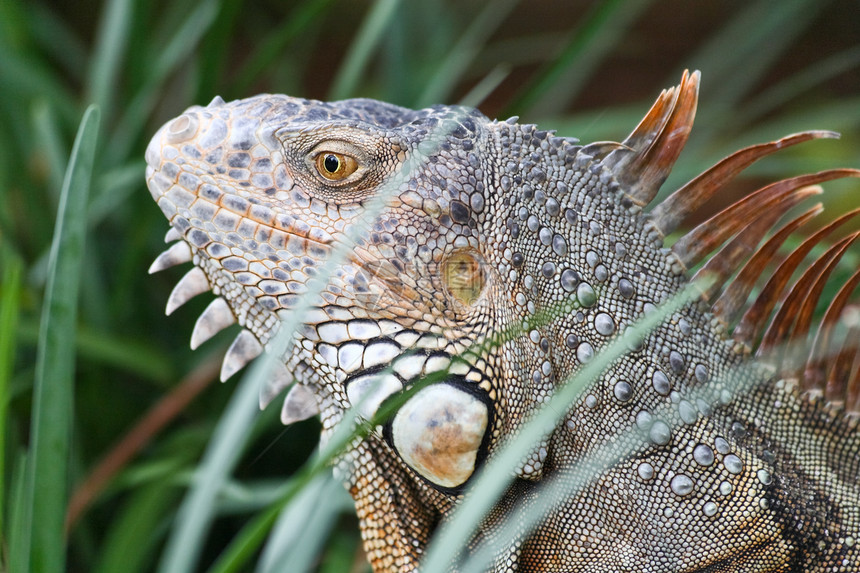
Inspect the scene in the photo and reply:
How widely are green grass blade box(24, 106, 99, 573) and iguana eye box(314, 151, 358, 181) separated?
0.41 metres

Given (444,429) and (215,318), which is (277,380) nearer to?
(215,318)

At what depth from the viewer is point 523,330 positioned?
4.50ft

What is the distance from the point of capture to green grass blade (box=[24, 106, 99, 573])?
133 cm

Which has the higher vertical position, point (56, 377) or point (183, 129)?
point (183, 129)

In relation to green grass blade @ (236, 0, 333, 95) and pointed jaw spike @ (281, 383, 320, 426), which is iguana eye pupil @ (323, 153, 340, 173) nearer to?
pointed jaw spike @ (281, 383, 320, 426)

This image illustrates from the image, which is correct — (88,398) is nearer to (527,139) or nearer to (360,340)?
(360,340)

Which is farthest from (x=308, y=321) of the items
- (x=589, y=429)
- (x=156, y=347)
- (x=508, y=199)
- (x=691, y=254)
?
(x=156, y=347)

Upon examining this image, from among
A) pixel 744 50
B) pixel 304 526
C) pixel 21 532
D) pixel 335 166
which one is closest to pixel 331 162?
pixel 335 166

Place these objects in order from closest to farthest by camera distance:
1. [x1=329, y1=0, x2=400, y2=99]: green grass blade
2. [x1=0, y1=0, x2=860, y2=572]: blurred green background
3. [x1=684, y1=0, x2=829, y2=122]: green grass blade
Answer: [x1=0, y1=0, x2=860, y2=572]: blurred green background < [x1=329, y1=0, x2=400, y2=99]: green grass blade < [x1=684, y1=0, x2=829, y2=122]: green grass blade

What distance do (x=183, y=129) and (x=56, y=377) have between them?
1.73 ft

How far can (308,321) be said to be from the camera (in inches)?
56.6

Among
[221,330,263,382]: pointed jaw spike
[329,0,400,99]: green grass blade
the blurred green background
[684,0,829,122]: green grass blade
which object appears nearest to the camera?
[221,330,263,382]: pointed jaw spike

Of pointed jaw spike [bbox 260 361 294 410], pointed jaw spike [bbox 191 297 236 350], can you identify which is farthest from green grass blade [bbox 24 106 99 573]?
pointed jaw spike [bbox 260 361 294 410]

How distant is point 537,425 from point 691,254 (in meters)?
0.63
